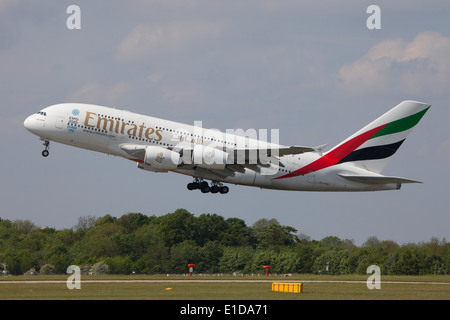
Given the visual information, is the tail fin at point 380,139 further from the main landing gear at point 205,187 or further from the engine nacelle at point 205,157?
the engine nacelle at point 205,157

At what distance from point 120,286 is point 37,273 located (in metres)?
26.6

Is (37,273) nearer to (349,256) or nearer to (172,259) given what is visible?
(172,259)

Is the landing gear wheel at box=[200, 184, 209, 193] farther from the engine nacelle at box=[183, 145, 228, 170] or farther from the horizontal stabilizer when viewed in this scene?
the horizontal stabilizer

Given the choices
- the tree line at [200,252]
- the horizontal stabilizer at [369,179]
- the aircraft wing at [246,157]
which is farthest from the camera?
the tree line at [200,252]

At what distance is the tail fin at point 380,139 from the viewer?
227 ft

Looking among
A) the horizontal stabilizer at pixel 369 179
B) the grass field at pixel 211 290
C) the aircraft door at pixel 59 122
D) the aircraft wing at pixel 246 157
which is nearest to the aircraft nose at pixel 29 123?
the aircraft door at pixel 59 122

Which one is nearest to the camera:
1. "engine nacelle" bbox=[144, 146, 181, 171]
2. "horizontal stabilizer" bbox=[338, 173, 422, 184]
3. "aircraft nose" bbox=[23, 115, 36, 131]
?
"engine nacelle" bbox=[144, 146, 181, 171]

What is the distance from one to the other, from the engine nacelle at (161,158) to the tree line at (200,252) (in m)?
16.5

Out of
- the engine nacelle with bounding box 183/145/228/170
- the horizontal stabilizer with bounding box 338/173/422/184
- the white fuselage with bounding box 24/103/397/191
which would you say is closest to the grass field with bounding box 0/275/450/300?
the engine nacelle with bounding box 183/145/228/170

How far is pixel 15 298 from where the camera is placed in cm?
4369

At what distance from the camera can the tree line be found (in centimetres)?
7525

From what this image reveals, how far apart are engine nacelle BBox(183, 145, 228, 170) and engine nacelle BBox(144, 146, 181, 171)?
87cm

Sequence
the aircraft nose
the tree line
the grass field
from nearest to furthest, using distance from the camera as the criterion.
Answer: the grass field
the aircraft nose
the tree line
